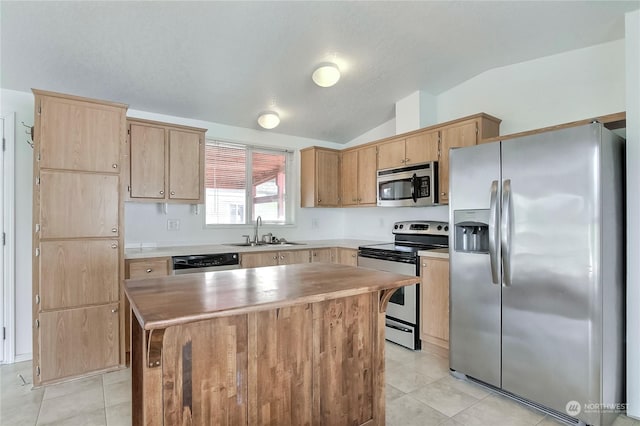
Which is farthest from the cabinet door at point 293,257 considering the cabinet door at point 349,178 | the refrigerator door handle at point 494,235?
the refrigerator door handle at point 494,235

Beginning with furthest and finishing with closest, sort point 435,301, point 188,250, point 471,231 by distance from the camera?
point 188,250
point 435,301
point 471,231

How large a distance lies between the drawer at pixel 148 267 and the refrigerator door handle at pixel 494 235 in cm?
269

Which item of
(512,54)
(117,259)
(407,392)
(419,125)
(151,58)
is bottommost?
(407,392)

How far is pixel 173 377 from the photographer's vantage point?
1343mm

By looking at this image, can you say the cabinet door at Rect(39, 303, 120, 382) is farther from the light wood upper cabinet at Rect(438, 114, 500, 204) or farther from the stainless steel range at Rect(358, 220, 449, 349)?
the light wood upper cabinet at Rect(438, 114, 500, 204)

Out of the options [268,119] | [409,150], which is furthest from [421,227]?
[268,119]

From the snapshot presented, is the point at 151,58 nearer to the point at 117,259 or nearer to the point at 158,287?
the point at 117,259

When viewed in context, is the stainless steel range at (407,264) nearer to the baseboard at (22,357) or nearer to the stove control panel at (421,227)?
the stove control panel at (421,227)

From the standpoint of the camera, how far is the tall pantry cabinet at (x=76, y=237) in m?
2.52

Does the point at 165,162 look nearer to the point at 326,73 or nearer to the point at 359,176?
the point at 326,73

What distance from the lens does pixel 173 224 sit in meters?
3.67

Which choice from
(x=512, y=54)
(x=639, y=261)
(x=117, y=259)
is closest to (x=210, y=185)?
(x=117, y=259)

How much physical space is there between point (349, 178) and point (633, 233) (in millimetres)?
2940

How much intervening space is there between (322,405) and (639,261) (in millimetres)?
2144
